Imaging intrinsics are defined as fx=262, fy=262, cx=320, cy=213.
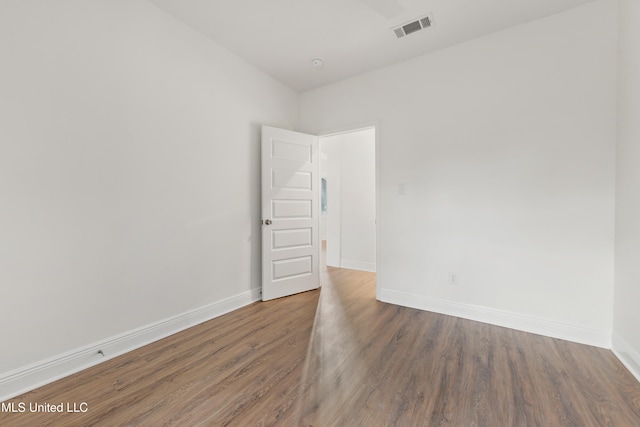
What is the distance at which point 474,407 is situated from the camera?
4.87ft

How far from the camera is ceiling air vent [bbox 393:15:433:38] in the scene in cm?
238

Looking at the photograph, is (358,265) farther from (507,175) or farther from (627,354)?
(627,354)

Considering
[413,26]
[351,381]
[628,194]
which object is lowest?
[351,381]

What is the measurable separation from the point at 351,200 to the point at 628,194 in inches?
135

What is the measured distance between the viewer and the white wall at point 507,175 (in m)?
2.16

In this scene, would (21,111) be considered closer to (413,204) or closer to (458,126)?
(413,204)

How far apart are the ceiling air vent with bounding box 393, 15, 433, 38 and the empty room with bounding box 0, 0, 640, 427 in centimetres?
3

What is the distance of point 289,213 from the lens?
3.41 meters

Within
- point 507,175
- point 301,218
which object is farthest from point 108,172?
point 507,175

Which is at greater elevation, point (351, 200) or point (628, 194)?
point (351, 200)

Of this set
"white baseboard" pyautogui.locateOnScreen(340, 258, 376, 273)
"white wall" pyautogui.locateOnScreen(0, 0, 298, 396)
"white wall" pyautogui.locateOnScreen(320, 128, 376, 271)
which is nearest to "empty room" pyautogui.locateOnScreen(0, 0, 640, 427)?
"white wall" pyautogui.locateOnScreen(0, 0, 298, 396)

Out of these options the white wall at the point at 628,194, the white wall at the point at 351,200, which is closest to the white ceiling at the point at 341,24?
the white wall at the point at 628,194

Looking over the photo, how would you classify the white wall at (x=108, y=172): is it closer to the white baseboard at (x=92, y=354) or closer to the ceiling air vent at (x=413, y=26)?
the white baseboard at (x=92, y=354)

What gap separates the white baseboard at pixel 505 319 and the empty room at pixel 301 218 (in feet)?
0.05
